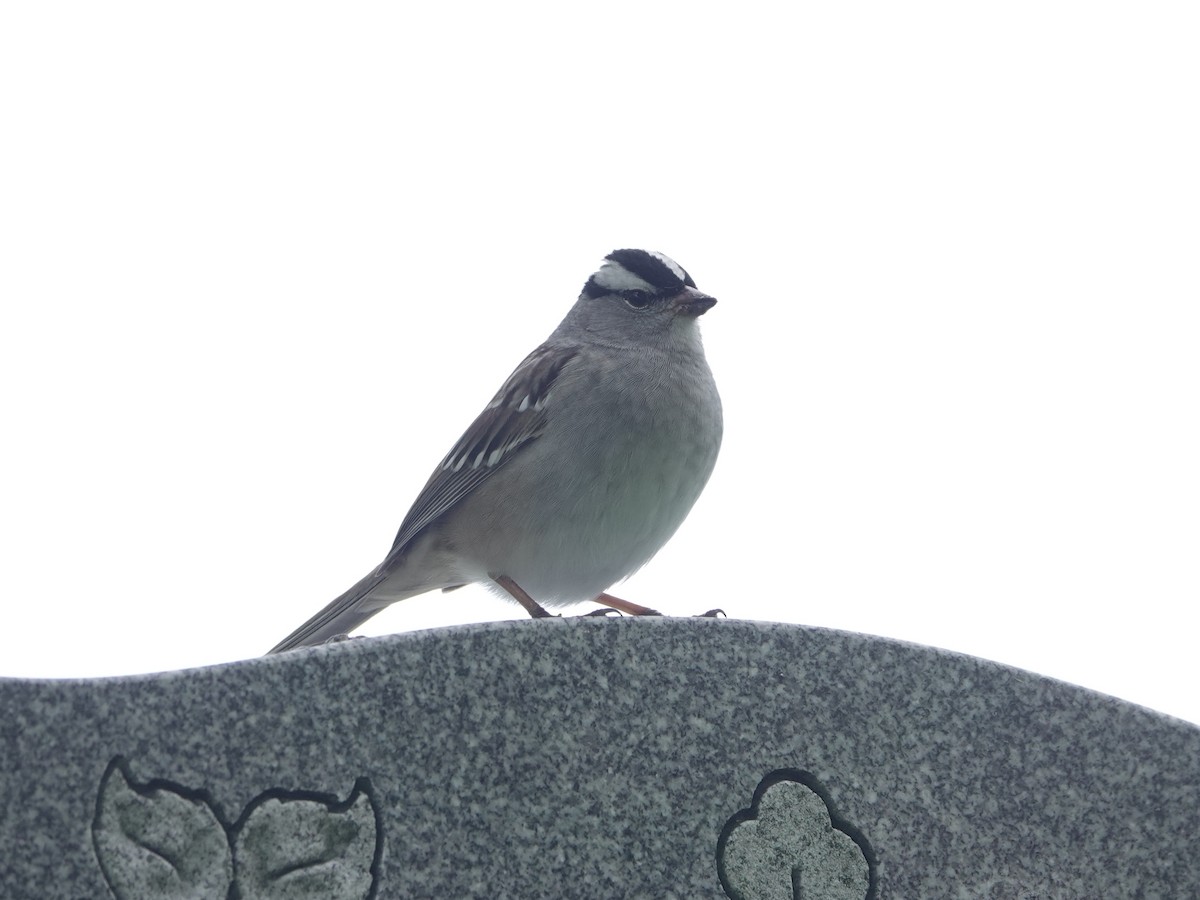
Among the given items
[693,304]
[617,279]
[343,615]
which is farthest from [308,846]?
[617,279]

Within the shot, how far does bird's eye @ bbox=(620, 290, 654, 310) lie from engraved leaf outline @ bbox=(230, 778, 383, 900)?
2324mm

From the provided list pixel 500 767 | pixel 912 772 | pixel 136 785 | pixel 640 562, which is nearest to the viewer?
pixel 136 785

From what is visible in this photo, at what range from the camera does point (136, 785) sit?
2.73 meters

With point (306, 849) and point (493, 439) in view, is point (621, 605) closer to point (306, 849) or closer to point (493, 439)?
point (493, 439)

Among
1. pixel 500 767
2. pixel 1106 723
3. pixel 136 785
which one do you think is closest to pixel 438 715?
pixel 500 767

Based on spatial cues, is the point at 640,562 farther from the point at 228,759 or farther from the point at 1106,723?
the point at 228,759

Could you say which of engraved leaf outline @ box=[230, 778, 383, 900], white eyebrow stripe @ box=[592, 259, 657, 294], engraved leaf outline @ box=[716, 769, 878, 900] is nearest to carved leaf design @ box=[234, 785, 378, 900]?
engraved leaf outline @ box=[230, 778, 383, 900]

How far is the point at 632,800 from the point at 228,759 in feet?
2.93

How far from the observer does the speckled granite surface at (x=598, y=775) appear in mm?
2725

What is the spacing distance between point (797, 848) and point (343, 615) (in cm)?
209

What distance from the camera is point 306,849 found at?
9.18 ft

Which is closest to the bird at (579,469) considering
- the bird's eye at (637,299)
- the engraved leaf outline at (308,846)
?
the bird's eye at (637,299)

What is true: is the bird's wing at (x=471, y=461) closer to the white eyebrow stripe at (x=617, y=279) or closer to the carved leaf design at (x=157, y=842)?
the white eyebrow stripe at (x=617, y=279)

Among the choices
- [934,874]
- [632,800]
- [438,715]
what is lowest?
[934,874]
